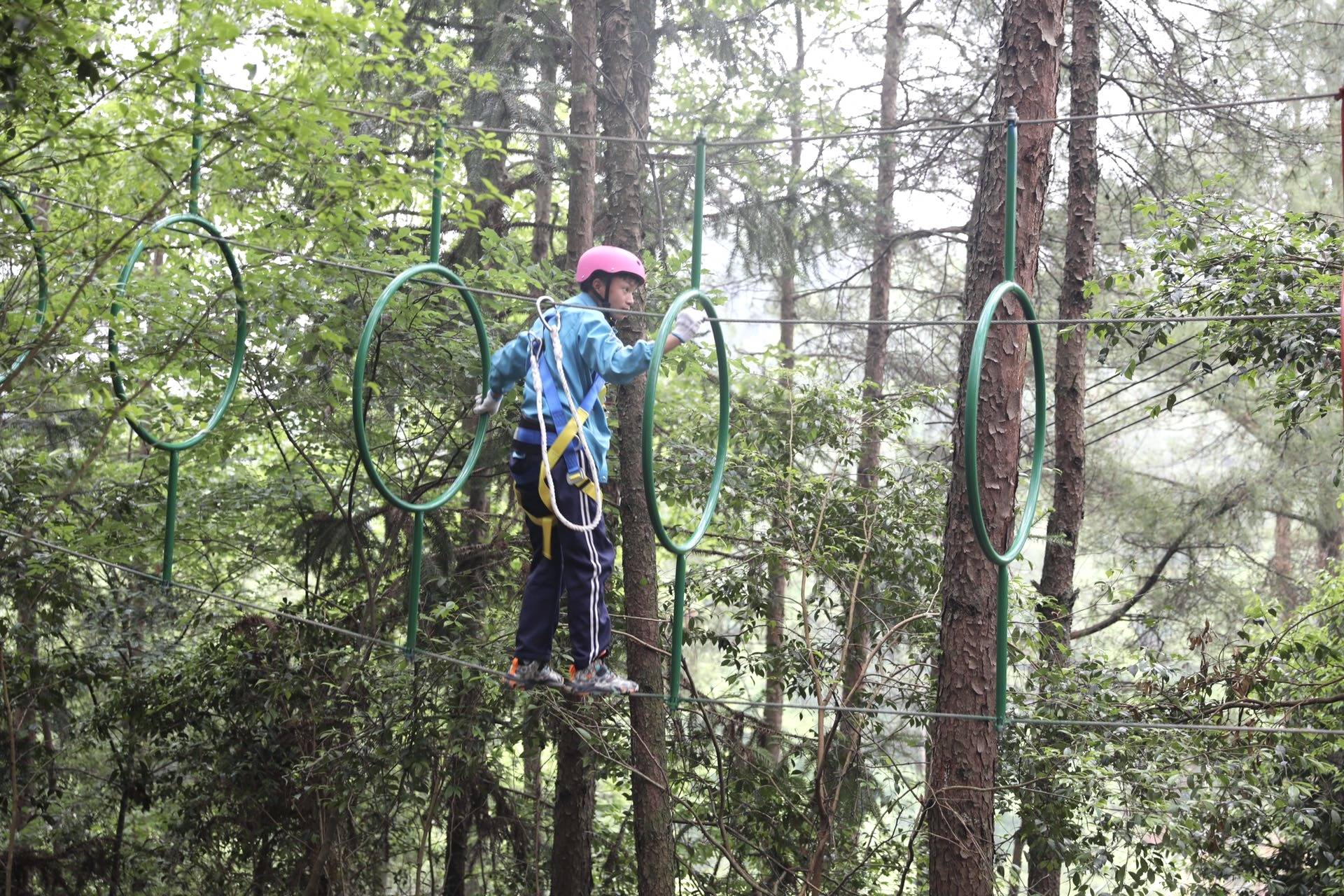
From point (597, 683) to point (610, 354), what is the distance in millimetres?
1019

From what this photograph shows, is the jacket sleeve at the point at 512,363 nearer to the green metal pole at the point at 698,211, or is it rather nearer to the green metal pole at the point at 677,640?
the green metal pole at the point at 698,211

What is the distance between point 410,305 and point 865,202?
17.3 feet

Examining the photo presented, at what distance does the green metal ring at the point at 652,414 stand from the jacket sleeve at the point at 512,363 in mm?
457

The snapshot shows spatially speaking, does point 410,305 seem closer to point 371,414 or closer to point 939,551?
point 371,414

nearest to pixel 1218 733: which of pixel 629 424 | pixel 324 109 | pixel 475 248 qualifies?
pixel 629 424

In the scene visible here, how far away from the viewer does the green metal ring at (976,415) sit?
10.7ft

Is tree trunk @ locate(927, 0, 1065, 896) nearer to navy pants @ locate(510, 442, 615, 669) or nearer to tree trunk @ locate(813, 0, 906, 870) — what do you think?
tree trunk @ locate(813, 0, 906, 870)

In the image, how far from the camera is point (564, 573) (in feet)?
12.4

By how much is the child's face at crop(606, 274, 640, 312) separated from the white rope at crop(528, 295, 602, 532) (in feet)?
0.67

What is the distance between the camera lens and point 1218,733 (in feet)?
18.8

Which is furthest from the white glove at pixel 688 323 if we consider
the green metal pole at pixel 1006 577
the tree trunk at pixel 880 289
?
the tree trunk at pixel 880 289

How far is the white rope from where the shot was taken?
3543 mm

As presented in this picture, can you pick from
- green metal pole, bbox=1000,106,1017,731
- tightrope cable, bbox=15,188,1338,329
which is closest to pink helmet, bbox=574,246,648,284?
tightrope cable, bbox=15,188,1338,329

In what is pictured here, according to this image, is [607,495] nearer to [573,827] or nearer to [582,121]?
[573,827]
